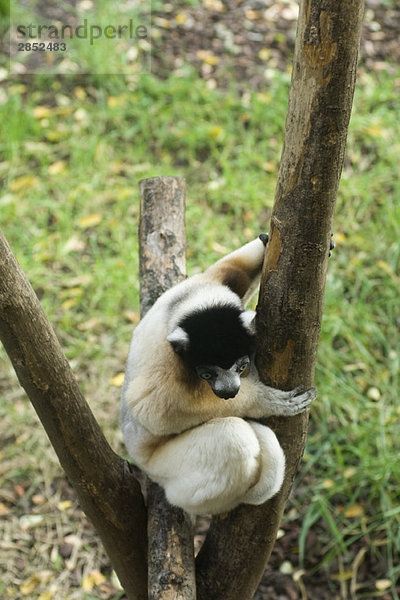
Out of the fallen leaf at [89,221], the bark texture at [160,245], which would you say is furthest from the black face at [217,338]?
the fallen leaf at [89,221]

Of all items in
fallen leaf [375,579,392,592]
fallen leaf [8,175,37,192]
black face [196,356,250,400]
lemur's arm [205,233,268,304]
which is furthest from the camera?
fallen leaf [8,175,37,192]

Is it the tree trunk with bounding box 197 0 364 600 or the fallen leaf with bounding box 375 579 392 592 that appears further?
the fallen leaf with bounding box 375 579 392 592

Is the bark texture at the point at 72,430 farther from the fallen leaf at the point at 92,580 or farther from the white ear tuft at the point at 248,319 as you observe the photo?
the fallen leaf at the point at 92,580

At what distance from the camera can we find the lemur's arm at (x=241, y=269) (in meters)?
3.47

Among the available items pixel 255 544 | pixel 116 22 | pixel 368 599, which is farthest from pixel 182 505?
pixel 116 22

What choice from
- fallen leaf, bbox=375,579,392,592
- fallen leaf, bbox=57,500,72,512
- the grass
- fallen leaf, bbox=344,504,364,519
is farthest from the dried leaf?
fallen leaf, bbox=375,579,392,592

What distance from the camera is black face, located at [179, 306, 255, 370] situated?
117 inches

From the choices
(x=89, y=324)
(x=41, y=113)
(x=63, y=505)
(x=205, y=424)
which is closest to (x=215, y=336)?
(x=205, y=424)

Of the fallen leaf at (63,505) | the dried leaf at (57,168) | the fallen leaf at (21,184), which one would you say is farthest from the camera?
the dried leaf at (57,168)

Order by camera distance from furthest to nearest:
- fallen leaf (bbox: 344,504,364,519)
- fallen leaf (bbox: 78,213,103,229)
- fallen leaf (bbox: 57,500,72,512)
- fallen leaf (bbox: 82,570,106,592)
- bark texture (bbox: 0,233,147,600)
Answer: fallen leaf (bbox: 78,213,103,229), fallen leaf (bbox: 57,500,72,512), fallen leaf (bbox: 344,504,364,519), fallen leaf (bbox: 82,570,106,592), bark texture (bbox: 0,233,147,600)

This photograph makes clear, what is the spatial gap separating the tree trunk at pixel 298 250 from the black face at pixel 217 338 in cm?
12

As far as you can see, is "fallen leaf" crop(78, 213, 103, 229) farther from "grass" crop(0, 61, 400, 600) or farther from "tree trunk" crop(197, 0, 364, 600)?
"tree trunk" crop(197, 0, 364, 600)

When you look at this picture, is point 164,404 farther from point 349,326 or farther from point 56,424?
point 349,326

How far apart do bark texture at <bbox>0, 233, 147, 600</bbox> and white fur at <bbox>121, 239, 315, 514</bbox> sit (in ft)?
0.85
